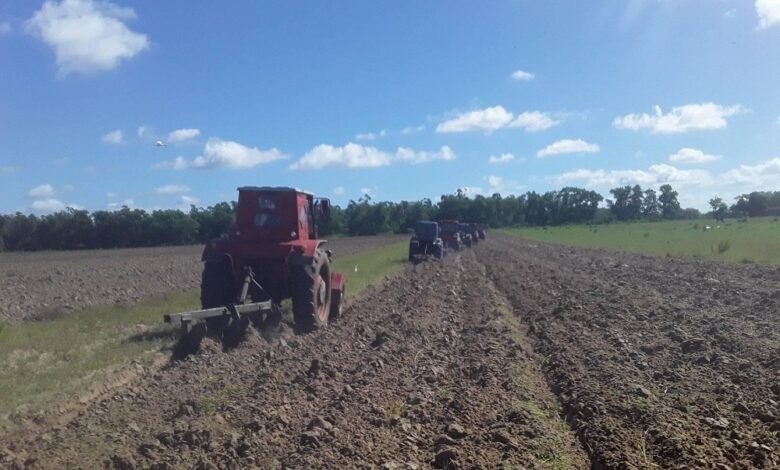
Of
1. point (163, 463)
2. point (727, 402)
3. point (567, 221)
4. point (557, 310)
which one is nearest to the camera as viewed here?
point (163, 463)

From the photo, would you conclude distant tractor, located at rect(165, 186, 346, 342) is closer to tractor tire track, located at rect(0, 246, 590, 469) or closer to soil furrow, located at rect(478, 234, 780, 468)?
tractor tire track, located at rect(0, 246, 590, 469)

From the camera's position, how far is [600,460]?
6.55m

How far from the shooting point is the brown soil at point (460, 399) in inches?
262

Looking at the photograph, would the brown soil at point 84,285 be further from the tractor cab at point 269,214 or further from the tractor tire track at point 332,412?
the tractor tire track at point 332,412

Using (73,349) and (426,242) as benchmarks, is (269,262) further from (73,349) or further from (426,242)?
(426,242)

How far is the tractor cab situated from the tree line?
72.6 inches

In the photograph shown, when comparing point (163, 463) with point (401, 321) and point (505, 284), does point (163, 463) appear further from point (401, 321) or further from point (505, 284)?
point (505, 284)

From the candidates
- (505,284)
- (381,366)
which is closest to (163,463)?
(381,366)

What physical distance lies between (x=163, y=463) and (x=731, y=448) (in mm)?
4738

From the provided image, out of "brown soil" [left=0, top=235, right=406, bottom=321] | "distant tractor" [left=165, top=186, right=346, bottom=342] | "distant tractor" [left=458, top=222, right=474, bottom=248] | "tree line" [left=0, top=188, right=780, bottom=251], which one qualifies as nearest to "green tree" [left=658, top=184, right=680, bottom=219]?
"tree line" [left=0, top=188, right=780, bottom=251]

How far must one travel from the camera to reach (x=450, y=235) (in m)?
47.7

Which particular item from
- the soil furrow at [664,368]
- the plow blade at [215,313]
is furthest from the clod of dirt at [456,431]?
the plow blade at [215,313]

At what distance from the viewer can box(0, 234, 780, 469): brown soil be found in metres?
A: 6.66

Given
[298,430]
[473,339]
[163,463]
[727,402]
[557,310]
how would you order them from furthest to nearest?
[557,310]
[473,339]
[727,402]
[298,430]
[163,463]
